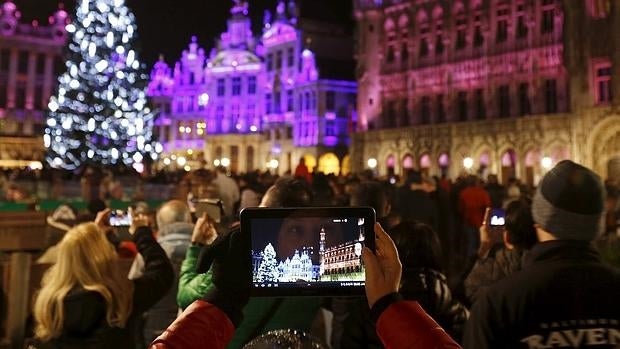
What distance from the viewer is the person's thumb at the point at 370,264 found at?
1972 millimetres

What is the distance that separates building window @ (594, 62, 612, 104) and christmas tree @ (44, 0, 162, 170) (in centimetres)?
2496

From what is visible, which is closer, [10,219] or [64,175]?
[10,219]

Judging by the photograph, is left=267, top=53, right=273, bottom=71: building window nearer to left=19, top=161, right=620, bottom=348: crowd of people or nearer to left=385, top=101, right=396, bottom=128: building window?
left=385, top=101, right=396, bottom=128: building window

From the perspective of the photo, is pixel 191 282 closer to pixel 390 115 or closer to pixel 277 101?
pixel 390 115

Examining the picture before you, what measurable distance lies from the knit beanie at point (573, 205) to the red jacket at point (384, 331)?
0.88 meters

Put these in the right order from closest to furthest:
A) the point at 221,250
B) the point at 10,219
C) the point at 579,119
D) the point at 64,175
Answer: the point at 221,250 → the point at 10,219 → the point at 64,175 → the point at 579,119

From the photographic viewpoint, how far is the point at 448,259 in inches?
451

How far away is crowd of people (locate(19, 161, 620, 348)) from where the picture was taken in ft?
6.51


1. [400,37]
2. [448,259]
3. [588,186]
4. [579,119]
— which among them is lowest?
[448,259]

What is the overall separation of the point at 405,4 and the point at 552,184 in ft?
132

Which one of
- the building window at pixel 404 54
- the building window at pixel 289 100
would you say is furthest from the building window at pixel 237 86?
the building window at pixel 404 54

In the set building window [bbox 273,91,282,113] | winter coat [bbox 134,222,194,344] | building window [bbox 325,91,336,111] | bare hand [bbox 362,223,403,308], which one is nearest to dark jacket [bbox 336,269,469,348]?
bare hand [bbox 362,223,403,308]

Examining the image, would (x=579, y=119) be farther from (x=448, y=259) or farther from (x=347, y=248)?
(x=347, y=248)

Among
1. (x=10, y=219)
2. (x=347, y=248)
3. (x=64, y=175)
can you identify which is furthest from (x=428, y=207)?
(x=64, y=175)
